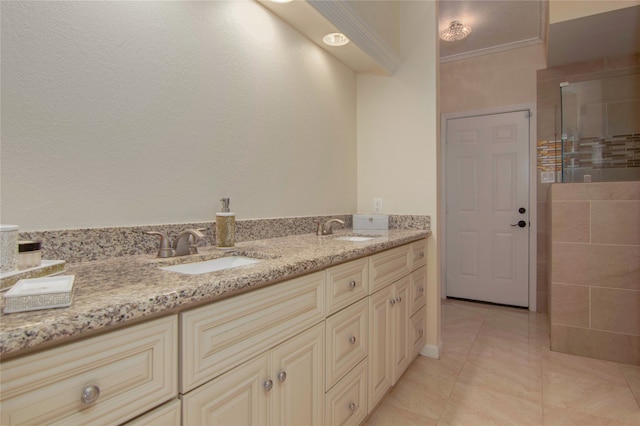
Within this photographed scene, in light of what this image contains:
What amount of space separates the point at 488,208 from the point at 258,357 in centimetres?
336

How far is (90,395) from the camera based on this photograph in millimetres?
574

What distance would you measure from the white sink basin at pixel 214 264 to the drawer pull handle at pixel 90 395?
1.89ft

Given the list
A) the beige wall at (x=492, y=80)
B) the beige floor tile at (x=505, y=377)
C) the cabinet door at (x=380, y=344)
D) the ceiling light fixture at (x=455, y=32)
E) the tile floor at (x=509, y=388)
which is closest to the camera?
the cabinet door at (x=380, y=344)

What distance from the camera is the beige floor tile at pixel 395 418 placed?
1648 millimetres

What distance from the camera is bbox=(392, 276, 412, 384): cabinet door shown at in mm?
1814

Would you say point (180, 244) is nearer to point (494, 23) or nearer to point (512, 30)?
point (494, 23)

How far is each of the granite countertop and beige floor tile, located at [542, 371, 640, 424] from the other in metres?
1.55

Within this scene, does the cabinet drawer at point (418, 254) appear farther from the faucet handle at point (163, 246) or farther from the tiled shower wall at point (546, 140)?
the tiled shower wall at point (546, 140)

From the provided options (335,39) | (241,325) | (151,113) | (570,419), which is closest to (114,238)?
(151,113)

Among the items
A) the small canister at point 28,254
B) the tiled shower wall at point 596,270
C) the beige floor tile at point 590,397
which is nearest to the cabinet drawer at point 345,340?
the small canister at point 28,254

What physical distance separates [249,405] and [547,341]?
2.66 m

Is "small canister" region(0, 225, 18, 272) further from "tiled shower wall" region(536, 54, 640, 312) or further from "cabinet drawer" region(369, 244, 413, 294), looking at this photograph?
"tiled shower wall" region(536, 54, 640, 312)

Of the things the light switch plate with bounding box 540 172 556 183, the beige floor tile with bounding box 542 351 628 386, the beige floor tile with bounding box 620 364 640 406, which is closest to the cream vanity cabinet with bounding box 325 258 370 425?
Result: the beige floor tile with bounding box 542 351 628 386

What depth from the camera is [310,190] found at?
7.03 ft
